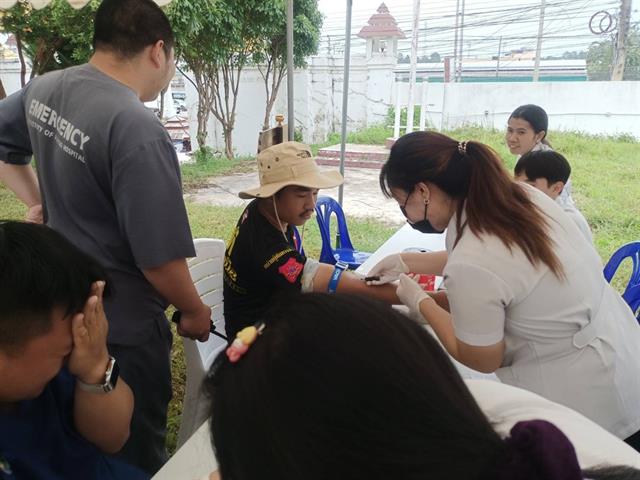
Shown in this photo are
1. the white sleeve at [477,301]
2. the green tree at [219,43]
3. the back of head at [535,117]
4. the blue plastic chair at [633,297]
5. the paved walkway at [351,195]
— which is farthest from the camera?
the green tree at [219,43]

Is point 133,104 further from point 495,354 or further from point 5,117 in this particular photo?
point 495,354

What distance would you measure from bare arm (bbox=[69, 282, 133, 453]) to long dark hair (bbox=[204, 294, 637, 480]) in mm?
541

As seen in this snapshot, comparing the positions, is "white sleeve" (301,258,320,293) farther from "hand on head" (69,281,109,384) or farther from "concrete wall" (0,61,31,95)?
"concrete wall" (0,61,31,95)

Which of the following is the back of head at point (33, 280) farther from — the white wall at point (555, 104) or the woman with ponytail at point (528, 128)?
the white wall at point (555, 104)

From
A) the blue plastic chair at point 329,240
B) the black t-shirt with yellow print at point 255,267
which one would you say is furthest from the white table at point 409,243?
the black t-shirt with yellow print at point 255,267

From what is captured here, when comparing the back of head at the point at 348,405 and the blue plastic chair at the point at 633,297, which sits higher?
the back of head at the point at 348,405

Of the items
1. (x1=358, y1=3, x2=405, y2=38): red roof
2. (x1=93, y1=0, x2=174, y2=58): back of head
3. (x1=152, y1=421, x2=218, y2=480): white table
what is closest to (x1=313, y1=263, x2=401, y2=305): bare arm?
(x1=152, y1=421, x2=218, y2=480): white table

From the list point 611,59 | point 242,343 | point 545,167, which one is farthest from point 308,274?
point 611,59

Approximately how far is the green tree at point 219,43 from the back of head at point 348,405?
6778 mm

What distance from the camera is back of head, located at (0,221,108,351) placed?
0.81m

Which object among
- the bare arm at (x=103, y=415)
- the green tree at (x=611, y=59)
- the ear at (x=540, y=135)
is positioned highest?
the green tree at (x=611, y=59)

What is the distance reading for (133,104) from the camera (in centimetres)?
128

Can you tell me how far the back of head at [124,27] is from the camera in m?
1.36

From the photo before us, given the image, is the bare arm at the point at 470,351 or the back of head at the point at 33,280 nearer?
the back of head at the point at 33,280
